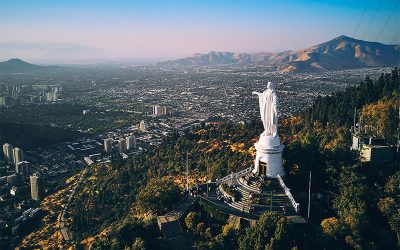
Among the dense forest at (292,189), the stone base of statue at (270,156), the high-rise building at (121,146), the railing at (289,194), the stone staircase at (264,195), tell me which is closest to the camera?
the dense forest at (292,189)

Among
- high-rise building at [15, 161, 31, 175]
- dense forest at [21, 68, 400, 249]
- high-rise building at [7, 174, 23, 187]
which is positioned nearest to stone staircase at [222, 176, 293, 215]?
dense forest at [21, 68, 400, 249]

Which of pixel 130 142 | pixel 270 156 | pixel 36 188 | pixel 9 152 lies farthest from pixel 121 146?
pixel 270 156

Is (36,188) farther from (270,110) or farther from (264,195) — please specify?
(264,195)

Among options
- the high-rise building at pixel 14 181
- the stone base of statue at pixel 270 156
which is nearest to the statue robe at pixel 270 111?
the stone base of statue at pixel 270 156

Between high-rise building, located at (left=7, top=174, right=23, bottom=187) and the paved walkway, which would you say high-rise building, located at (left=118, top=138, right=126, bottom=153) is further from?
the paved walkway

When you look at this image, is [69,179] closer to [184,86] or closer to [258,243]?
[258,243]

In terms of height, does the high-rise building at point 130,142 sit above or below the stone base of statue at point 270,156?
below

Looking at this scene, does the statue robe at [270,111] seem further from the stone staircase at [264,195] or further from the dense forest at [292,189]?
Result: the stone staircase at [264,195]
